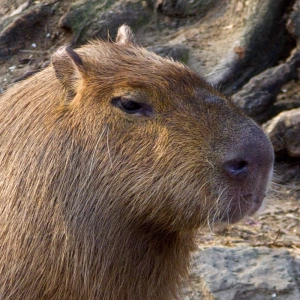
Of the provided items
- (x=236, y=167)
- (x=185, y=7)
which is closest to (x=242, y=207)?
(x=236, y=167)

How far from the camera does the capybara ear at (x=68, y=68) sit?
2.99 metres

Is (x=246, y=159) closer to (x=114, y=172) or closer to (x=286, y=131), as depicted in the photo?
(x=114, y=172)

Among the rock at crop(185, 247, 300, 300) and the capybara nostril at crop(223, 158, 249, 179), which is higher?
the capybara nostril at crop(223, 158, 249, 179)

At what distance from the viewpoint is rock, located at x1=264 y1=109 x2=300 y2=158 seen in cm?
488

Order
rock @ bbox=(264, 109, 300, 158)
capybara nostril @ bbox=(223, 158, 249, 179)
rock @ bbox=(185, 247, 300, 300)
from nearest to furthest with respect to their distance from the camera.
Answer: capybara nostril @ bbox=(223, 158, 249, 179) < rock @ bbox=(185, 247, 300, 300) < rock @ bbox=(264, 109, 300, 158)

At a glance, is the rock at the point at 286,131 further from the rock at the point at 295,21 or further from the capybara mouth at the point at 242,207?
the capybara mouth at the point at 242,207

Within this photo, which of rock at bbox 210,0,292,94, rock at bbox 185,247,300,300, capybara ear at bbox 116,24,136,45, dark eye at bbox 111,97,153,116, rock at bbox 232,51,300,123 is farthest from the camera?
rock at bbox 210,0,292,94

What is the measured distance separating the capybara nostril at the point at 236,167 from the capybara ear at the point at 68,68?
0.77 metres

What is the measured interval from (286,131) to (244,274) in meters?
1.39

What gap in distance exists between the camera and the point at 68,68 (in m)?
3.04

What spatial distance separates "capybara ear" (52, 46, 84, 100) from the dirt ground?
1.95 meters

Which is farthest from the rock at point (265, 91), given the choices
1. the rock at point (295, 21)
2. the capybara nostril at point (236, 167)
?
the capybara nostril at point (236, 167)

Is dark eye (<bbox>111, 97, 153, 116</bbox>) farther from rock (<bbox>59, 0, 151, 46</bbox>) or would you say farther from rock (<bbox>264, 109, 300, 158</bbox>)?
rock (<bbox>59, 0, 151, 46</bbox>)

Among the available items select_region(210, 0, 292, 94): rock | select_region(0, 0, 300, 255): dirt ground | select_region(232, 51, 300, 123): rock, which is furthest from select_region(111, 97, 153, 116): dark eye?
select_region(210, 0, 292, 94): rock
